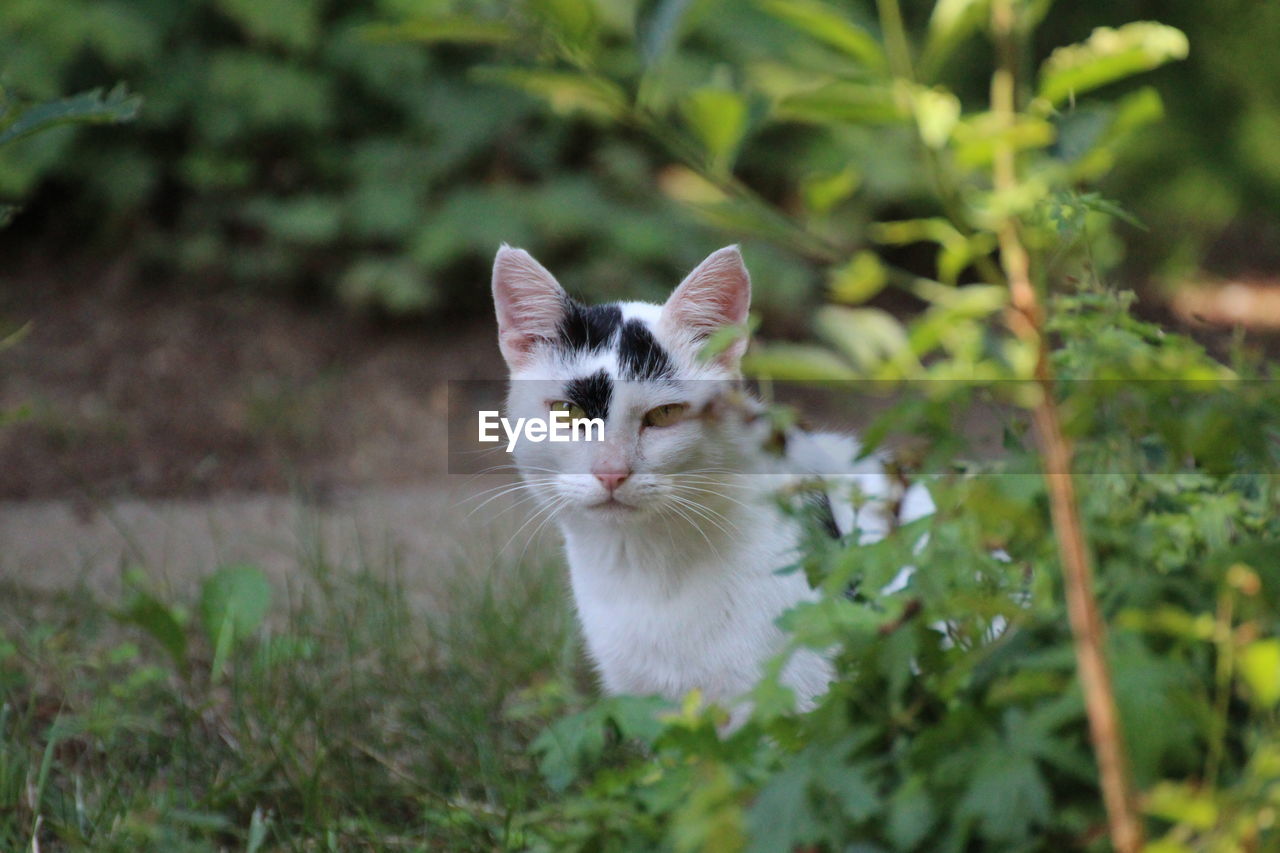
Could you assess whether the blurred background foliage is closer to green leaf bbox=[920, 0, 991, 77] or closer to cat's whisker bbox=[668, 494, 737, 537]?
cat's whisker bbox=[668, 494, 737, 537]

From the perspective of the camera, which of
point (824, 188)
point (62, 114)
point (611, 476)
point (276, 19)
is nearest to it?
point (824, 188)

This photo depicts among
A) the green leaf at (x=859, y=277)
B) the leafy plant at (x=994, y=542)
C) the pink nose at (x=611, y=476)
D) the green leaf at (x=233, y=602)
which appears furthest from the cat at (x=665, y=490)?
the green leaf at (x=859, y=277)

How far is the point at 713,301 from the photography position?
1.98 meters

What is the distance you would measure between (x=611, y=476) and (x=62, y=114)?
3.06ft

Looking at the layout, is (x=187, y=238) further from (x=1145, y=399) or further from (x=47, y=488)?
(x=1145, y=399)

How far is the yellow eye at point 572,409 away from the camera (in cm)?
196

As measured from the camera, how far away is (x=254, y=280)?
14.6ft

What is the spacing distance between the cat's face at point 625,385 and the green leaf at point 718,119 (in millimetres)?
1096

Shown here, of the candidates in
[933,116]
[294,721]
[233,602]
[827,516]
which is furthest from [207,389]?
[933,116]

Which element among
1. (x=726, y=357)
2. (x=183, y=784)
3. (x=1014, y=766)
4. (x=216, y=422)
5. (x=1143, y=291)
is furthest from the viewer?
(x=1143, y=291)

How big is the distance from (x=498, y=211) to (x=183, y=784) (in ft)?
8.79

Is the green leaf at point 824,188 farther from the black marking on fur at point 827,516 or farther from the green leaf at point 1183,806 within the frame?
the black marking on fur at point 827,516

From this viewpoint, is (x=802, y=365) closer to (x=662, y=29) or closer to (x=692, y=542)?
(x=662, y=29)

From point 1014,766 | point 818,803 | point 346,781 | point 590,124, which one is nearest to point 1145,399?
point 1014,766
